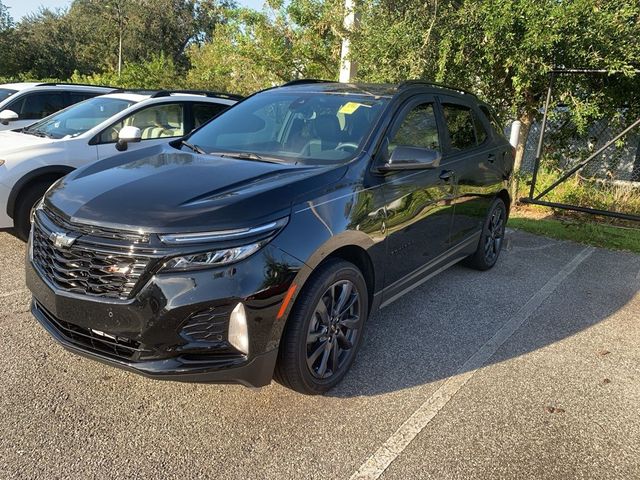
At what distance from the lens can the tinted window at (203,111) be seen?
23.1 feet

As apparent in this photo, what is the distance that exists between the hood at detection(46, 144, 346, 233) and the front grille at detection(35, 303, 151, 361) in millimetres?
555

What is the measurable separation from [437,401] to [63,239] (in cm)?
228

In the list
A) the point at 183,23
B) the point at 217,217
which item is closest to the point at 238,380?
the point at 217,217

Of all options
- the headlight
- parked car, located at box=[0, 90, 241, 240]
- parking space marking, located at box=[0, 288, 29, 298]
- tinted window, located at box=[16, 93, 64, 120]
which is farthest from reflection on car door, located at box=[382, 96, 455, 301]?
tinted window, located at box=[16, 93, 64, 120]

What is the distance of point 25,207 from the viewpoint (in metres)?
5.25

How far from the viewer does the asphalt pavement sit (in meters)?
2.50

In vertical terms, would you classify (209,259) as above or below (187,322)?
above

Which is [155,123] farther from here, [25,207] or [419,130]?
[419,130]

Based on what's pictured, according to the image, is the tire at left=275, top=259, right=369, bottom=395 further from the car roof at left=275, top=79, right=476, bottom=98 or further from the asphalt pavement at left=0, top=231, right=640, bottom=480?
the car roof at left=275, top=79, right=476, bottom=98

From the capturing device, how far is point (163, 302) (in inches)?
93.8

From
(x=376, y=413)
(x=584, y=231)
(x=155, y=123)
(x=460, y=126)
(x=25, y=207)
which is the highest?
(x=460, y=126)

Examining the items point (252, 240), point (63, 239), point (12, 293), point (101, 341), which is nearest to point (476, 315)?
point (252, 240)

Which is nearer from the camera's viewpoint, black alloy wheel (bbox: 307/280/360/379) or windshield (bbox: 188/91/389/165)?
black alloy wheel (bbox: 307/280/360/379)

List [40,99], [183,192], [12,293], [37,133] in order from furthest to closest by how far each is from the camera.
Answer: [40,99]
[37,133]
[12,293]
[183,192]
